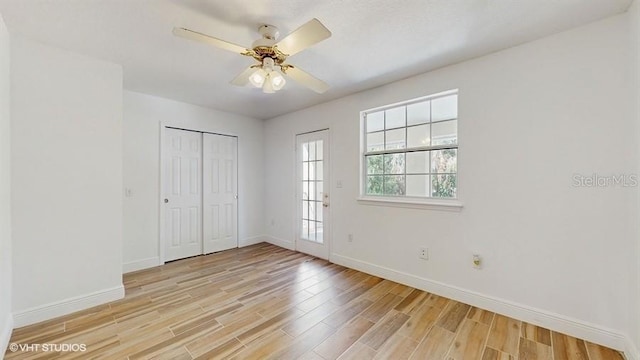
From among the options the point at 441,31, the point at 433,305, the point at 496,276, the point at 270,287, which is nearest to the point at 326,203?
the point at 270,287

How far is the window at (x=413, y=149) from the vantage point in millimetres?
2762

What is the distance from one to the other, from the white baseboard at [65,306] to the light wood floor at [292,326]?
2.7 inches

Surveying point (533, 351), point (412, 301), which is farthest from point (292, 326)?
point (533, 351)

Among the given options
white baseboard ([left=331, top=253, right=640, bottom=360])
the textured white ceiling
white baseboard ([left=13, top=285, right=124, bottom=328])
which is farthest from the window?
white baseboard ([left=13, top=285, right=124, bottom=328])

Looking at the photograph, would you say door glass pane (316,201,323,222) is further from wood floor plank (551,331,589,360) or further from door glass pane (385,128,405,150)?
wood floor plank (551,331,589,360)

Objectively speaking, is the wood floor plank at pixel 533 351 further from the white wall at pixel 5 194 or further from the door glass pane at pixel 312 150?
the white wall at pixel 5 194

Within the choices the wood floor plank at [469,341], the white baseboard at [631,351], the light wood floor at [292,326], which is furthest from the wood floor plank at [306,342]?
the white baseboard at [631,351]

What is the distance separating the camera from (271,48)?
186 centimetres

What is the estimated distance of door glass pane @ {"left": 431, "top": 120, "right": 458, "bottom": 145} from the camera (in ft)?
8.91

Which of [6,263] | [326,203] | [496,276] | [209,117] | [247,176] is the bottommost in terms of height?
[496,276]

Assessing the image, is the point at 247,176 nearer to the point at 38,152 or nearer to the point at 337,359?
the point at 38,152

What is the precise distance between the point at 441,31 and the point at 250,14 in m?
1.46

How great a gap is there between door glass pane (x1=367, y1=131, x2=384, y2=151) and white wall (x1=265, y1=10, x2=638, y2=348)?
1.73 ft

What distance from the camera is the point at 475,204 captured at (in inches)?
98.4
